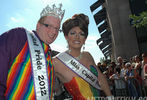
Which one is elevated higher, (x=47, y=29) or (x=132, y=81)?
(x=47, y=29)

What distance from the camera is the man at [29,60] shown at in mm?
1134

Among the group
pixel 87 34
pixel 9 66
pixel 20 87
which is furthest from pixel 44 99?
pixel 87 34

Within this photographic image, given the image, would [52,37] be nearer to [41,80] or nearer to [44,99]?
[41,80]

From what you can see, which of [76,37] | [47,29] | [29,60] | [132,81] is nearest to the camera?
[29,60]

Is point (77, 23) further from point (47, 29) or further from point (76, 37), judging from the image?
point (47, 29)

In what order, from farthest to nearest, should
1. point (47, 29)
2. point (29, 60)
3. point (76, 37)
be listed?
1. point (76, 37)
2. point (47, 29)
3. point (29, 60)

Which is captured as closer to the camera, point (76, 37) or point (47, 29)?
point (47, 29)

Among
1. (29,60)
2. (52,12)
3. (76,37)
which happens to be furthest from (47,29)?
(76,37)

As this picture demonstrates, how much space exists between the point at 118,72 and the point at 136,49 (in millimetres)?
7554

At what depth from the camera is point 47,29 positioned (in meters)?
1.51

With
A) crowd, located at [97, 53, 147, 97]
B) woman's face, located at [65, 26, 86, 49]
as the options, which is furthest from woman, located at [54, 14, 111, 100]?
crowd, located at [97, 53, 147, 97]

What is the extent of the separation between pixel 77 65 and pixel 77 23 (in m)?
0.61

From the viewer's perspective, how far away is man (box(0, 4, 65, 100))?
1.13 m

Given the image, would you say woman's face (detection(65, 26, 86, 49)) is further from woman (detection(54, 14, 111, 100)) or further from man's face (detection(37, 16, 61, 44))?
man's face (detection(37, 16, 61, 44))
